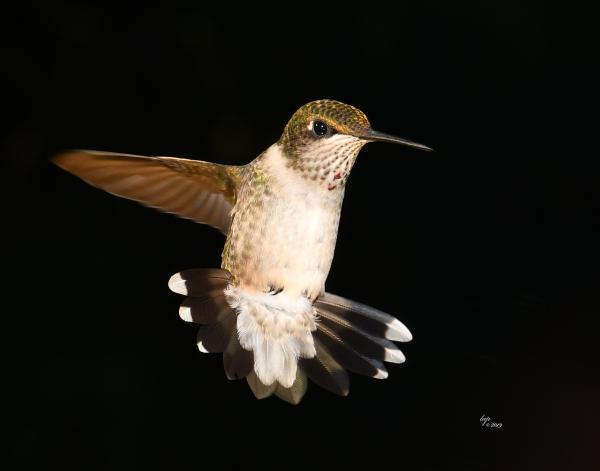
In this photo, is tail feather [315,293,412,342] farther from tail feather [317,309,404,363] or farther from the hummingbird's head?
the hummingbird's head

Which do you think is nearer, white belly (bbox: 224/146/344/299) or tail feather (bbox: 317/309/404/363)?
white belly (bbox: 224/146/344/299)

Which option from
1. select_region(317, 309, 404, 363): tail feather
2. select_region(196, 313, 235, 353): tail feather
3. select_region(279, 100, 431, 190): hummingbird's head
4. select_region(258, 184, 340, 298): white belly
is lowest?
select_region(196, 313, 235, 353): tail feather

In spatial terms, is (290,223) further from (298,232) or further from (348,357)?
(348,357)

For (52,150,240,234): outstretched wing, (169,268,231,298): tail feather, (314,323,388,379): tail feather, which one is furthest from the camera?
(314,323,388,379): tail feather

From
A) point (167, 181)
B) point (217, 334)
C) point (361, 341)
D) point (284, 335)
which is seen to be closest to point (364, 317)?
point (361, 341)

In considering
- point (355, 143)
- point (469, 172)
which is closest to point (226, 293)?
point (355, 143)

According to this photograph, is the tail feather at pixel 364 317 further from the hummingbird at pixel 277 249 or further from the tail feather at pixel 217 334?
the tail feather at pixel 217 334

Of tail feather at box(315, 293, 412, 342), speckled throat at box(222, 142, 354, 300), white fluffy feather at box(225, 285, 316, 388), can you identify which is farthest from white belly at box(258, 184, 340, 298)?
tail feather at box(315, 293, 412, 342)

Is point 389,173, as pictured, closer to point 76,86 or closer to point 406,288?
point 406,288
